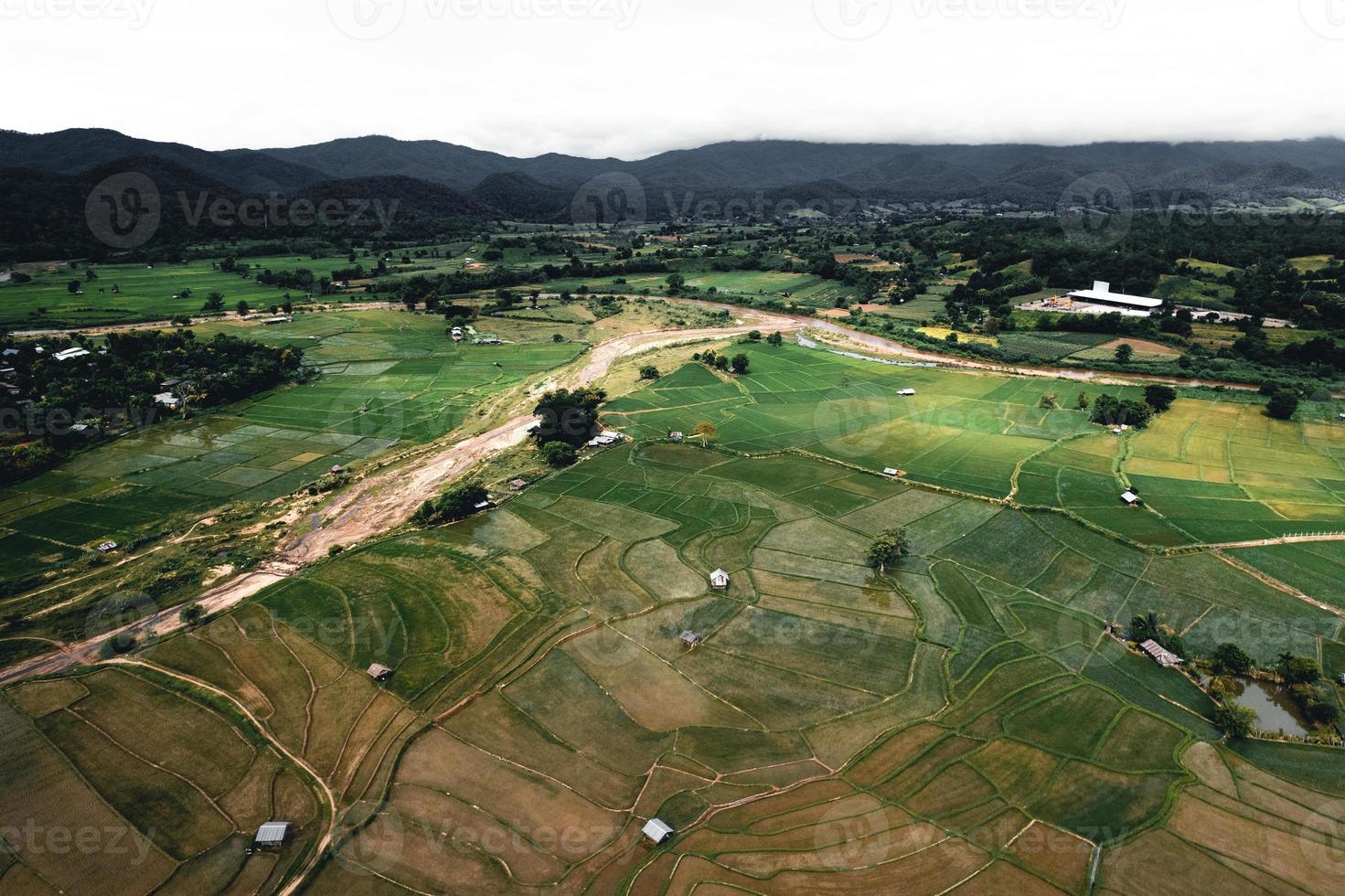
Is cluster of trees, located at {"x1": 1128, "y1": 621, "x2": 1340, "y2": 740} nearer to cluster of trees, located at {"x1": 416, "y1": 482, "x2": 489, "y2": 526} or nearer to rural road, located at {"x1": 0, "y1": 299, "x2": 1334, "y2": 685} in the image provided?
rural road, located at {"x1": 0, "y1": 299, "x2": 1334, "y2": 685}

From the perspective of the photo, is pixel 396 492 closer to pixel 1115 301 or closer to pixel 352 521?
pixel 352 521

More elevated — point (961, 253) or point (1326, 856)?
point (961, 253)

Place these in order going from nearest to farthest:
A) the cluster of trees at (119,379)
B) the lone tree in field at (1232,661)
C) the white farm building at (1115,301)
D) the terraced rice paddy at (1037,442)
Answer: the lone tree in field at (1232,661) → the terraced rice paddy at (1037,442) → the cluster of trees at (119,379) → the white farm building at (1115,301)

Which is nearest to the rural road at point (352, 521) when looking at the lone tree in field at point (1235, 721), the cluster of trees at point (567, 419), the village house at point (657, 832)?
the cluster of trees at point (567, 419)

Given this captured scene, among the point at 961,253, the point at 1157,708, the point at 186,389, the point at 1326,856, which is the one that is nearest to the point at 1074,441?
the point at 1157,708

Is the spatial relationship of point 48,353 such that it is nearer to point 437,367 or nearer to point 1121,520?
point 437,367

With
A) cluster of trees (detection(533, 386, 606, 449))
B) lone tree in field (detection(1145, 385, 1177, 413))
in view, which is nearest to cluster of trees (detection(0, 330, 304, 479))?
cluster of trees (detection(533, 386, 606, 449))

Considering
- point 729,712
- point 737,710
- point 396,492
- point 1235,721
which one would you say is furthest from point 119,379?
point 1235,721

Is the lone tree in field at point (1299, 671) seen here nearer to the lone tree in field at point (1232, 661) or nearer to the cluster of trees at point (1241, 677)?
the cluster of trees at point (1241, 677)
